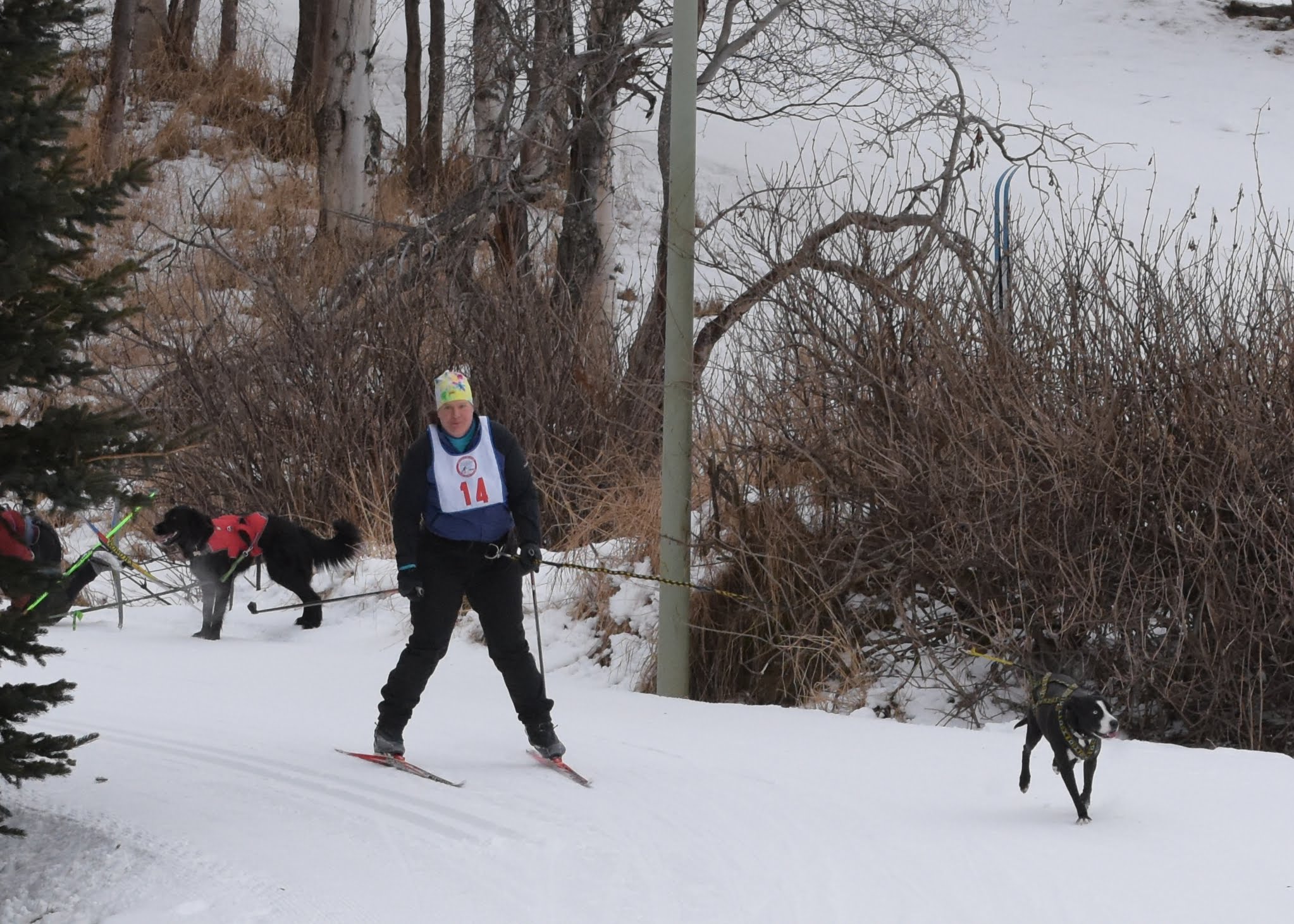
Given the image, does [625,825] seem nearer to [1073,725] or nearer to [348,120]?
[1073,725]

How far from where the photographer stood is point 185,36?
82.8ft

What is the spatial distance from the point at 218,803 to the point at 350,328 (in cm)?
735

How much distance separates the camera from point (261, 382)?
1288 cm

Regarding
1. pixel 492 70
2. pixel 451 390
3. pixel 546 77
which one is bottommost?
pixel 451 390

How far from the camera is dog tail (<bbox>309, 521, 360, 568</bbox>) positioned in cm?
1014

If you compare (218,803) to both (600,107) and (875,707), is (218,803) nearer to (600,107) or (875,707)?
(875,707)

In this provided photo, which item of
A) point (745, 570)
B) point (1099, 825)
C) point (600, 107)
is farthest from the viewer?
point (600, 107)

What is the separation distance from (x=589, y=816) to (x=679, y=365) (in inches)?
138

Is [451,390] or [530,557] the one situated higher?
[451,390]

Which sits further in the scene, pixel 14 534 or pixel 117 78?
pixel 117 78

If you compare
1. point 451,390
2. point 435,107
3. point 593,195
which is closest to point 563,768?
point 451,390

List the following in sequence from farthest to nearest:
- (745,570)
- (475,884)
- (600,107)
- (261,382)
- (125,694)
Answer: (600,107) → (261,382) → (745,570) → (125,694) → (475,884)

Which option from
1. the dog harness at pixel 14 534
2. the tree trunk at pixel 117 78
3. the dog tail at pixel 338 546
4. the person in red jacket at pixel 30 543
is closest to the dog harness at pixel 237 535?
the dog tail at pixel 338 546

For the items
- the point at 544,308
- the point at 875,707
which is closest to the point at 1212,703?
the point at 875,707
